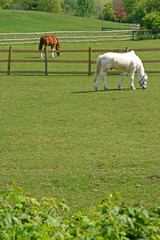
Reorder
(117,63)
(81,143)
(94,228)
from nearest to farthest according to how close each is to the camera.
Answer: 1. (94,228)
2. (81,143)
3. (117,63)

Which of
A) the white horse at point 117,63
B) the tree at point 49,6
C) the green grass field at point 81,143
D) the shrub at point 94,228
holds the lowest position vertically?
the green grass field at point 81,143

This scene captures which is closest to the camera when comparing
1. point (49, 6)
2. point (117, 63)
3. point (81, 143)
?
point (81, 143)

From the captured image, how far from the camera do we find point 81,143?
10.0 meters

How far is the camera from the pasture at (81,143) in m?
7.07

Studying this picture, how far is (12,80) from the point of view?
2133 cm

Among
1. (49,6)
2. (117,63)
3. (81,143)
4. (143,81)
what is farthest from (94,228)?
(49,6)

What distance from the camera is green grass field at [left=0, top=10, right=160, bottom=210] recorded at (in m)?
7.07

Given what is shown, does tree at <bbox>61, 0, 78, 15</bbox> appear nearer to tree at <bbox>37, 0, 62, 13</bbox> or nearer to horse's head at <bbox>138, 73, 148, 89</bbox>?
tree at <bbox>37, 0, 62, 13</bbox>

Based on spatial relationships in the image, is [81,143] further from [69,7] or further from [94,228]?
[69,7]

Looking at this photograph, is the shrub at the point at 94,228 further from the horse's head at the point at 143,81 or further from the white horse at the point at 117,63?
the horse's head at the point at 143,81

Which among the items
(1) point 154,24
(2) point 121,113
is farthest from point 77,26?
(2) point 121,113

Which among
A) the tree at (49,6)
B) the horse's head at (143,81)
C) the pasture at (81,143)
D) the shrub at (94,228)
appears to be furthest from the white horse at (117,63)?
the tree at (49,6)

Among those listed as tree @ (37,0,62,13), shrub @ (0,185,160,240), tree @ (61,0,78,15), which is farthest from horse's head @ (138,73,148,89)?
tree @ (61,0,78,15)

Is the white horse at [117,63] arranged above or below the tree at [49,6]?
below
